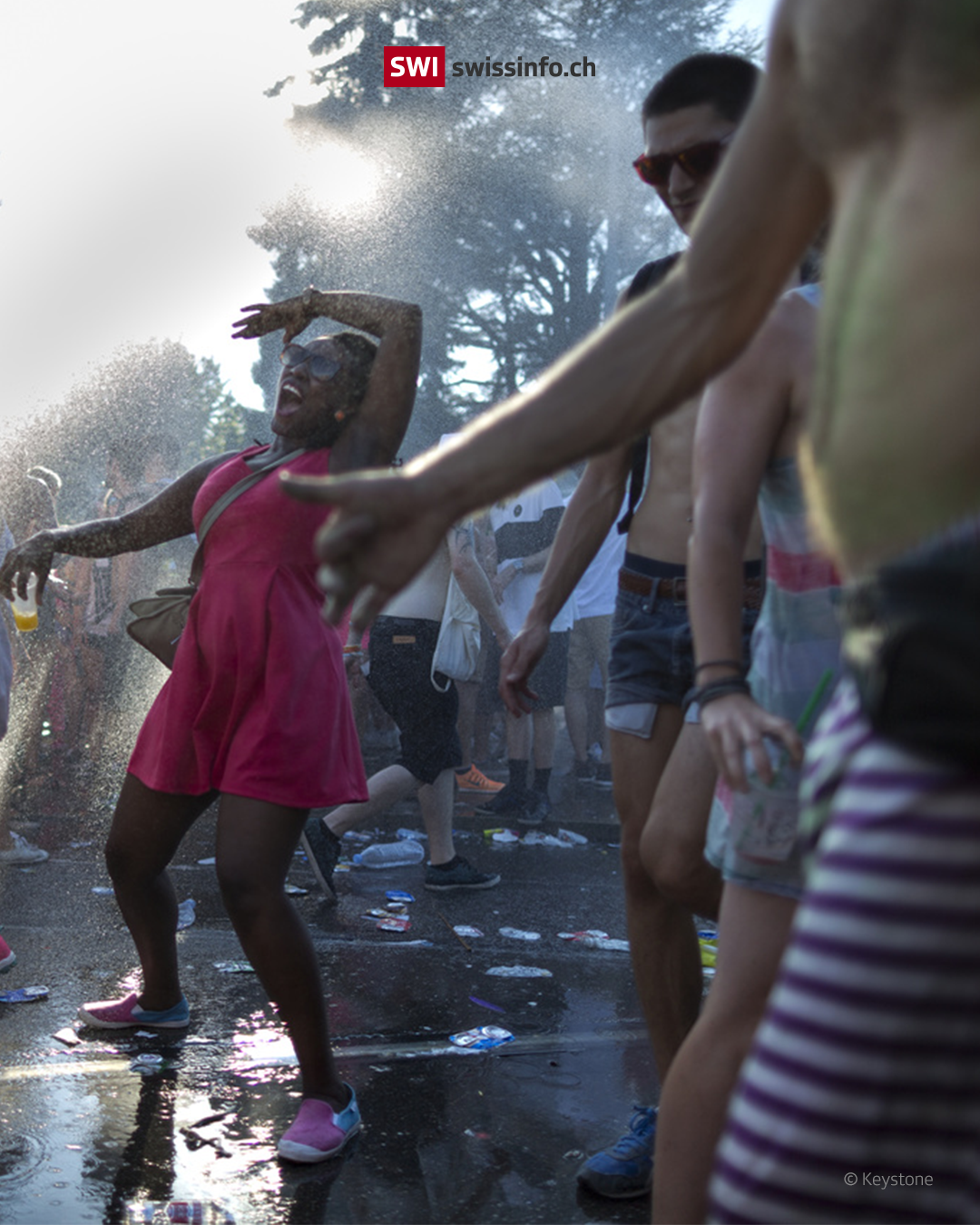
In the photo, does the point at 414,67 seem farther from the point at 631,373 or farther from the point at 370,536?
the point at 370,536

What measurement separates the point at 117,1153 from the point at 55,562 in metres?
8.27

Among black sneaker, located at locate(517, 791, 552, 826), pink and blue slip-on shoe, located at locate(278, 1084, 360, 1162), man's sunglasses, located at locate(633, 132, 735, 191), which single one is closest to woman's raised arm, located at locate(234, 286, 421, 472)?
man's sunglasses, located at locate(633, 132, 735, 191)

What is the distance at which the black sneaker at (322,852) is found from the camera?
17.5 ft

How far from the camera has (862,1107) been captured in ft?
3.64

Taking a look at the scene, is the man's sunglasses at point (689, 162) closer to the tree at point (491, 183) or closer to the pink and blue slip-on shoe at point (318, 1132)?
the pink and blue slip-on shoe at point (318, 1132)

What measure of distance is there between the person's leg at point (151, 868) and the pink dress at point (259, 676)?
0.27 feet

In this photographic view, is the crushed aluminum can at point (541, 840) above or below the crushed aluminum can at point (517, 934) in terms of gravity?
above

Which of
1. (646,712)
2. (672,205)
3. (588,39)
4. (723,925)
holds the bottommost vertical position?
(723,925)

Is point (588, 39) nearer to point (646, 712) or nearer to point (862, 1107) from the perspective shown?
point (646, 712)

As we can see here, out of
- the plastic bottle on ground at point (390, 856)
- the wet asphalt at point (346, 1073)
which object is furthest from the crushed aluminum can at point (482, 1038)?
the plastic bottle on ground at point (390, 856)

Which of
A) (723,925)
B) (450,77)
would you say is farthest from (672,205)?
(450,77)

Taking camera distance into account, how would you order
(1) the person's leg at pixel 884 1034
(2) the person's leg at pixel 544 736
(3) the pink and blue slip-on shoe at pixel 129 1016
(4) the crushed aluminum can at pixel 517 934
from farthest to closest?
1. (2) the person's leg at pixel 544 736
2. (4) the crushed aluminum can at pixel 517 934
3. (3) the pink and blue slip-on shoe at pixel 129 1016
4. (1) the person's leg at pixel 884 1034

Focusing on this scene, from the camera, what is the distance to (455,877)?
5.75m

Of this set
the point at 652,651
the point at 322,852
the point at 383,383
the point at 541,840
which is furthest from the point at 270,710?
the point at 541,840
